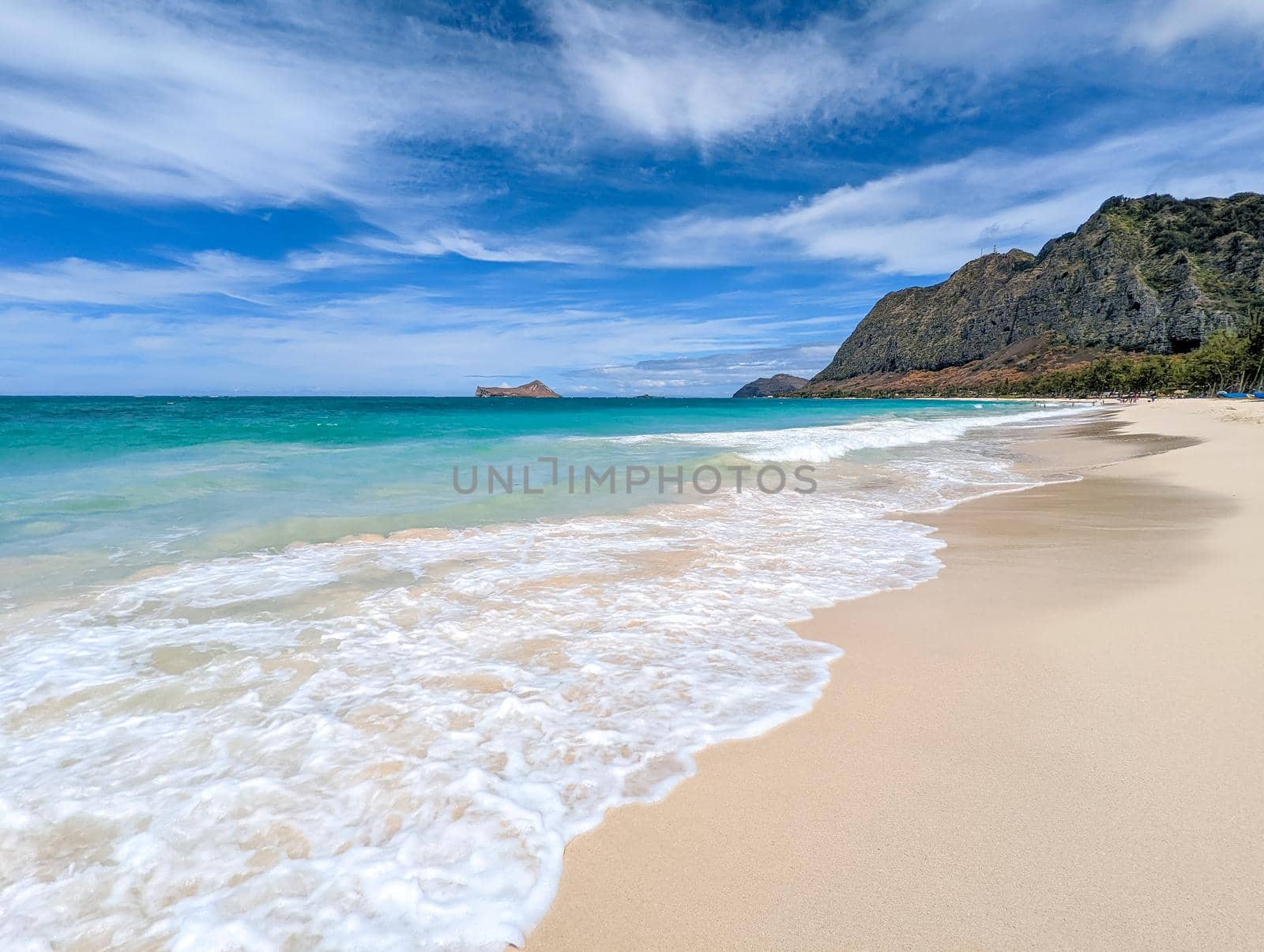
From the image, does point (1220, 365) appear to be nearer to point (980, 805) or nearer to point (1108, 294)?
point (1108, 294)

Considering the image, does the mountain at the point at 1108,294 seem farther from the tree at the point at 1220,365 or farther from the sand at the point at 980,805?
the sand at the point at 980,805

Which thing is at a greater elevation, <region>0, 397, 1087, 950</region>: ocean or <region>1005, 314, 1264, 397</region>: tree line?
<region>1005, 314, 1264, 397</region>: tree line

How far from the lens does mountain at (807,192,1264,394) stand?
113 meters

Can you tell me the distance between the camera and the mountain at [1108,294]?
11338 cm

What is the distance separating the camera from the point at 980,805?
2525 mm

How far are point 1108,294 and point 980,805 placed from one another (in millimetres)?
168114

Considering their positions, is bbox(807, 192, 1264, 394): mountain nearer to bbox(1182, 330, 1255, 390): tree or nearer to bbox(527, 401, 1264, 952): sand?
bbox(1182, 330, 1255, 390): tree

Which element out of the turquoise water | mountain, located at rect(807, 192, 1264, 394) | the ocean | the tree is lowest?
the ocean

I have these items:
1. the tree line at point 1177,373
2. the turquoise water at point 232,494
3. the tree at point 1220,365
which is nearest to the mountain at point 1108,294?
the tree line at point 1177,373

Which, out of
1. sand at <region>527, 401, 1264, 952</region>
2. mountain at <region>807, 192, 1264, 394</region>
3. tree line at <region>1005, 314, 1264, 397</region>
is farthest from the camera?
mountain at <region>807, 192, 1264, 394</region>

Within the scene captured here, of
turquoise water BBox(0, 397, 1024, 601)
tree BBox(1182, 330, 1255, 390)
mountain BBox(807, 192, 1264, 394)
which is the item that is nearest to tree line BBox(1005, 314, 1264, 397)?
tree BBox(1182, 330, 1255, 390)

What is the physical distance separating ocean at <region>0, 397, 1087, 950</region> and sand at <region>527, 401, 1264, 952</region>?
0.32m

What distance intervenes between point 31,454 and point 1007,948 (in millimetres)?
28708

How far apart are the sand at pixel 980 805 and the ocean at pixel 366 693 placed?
32 centimetres
